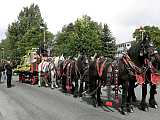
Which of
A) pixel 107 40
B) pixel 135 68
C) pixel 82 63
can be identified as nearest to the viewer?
pixel 135 68

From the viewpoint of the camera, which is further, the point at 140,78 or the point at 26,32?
the point at 26,32

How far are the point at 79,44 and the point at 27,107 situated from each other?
31.8 metres

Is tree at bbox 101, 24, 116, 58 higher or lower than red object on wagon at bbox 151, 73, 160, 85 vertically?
higher

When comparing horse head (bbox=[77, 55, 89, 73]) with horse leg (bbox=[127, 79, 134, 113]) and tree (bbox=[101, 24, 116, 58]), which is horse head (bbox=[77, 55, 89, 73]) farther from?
tree (bbox=[101, 24, 116, 58])

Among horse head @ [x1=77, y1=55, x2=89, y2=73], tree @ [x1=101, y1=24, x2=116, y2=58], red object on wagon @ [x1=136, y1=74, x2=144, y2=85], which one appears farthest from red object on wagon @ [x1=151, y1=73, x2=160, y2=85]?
tree @ [x1=101, y1=24, x2=116, y2=58]

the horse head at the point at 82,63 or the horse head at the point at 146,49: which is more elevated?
the horse head at the point at 146,49

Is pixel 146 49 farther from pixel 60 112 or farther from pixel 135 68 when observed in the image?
pixel 60 112

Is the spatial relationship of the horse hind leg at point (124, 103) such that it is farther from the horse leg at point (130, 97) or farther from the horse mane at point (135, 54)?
the horse mane at point (135, 54)

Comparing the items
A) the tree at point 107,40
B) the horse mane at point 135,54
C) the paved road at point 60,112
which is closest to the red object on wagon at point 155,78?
the horse mane at point 135,54

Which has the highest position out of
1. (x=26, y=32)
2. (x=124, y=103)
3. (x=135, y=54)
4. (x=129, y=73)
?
(x=26, y=32)

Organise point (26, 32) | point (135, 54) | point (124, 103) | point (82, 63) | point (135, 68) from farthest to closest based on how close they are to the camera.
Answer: point (26, 32), point (82, 63), point (135, 54), point (135, 68), point (124, 103)

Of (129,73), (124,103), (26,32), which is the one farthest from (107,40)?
(124,103)

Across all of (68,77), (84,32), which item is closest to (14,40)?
(84,32)

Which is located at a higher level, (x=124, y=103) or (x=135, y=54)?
(x=135, y=54)
